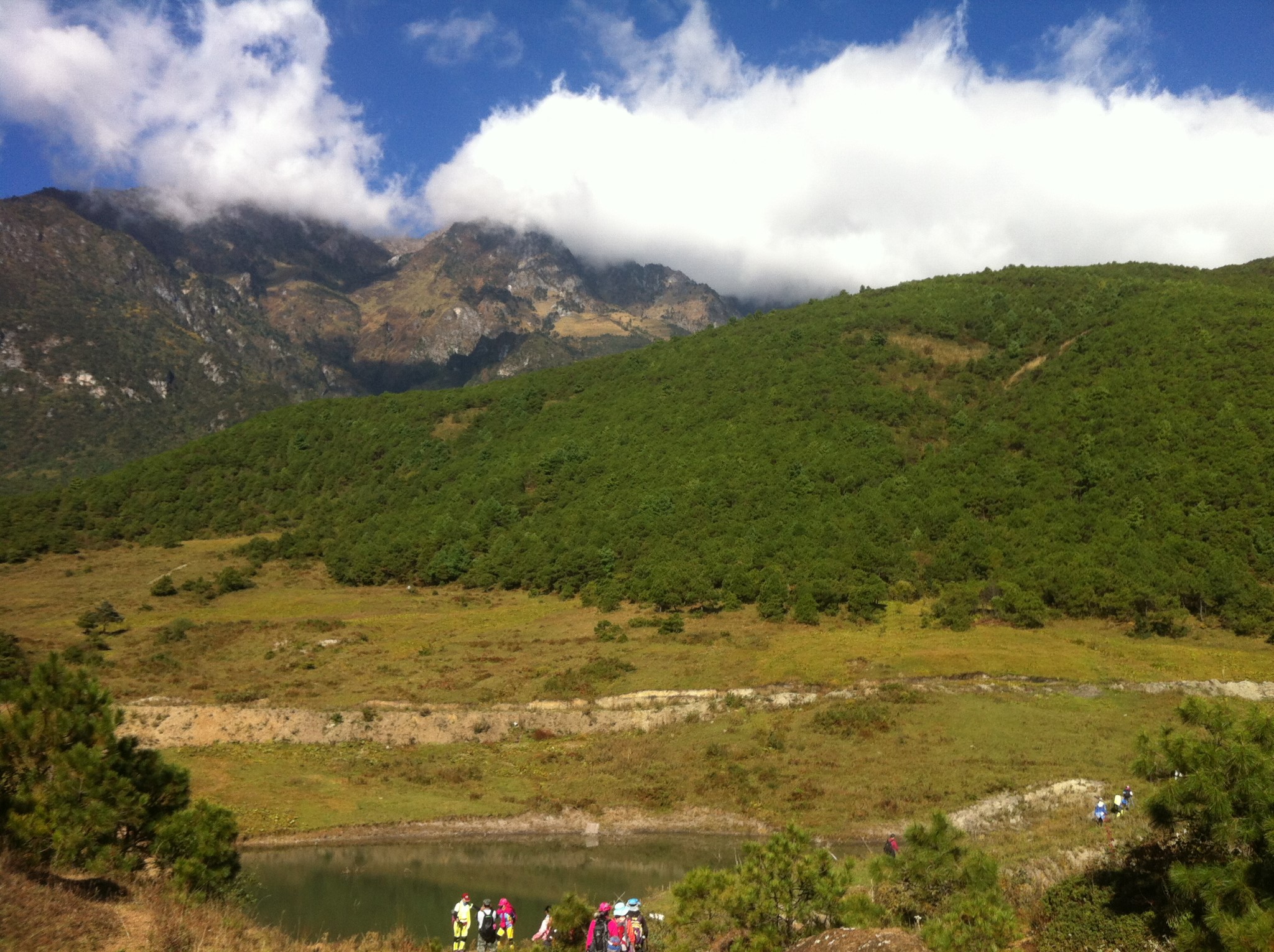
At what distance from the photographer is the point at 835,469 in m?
108

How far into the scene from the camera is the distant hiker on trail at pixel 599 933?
19.0 metres

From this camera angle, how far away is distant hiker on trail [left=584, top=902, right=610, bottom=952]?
1898 cm

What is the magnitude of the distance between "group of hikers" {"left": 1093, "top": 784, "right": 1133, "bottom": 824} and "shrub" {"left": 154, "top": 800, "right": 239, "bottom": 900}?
1120 inches

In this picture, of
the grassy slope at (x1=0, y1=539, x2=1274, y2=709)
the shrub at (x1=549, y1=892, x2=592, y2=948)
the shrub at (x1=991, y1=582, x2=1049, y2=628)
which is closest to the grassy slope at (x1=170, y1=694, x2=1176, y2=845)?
the grassy slope at (x1=0, y1=539, x2=1274, y2=709)

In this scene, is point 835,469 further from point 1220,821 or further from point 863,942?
point 1220,821

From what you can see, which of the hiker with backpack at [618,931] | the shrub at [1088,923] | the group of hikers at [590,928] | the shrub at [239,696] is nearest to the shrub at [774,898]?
the hiker with backpack at [618,931]

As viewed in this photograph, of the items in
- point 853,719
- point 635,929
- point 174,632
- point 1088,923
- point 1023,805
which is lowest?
point 1023,805

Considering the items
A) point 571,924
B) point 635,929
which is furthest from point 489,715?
point 635,929

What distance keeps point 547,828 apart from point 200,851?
23.4 m

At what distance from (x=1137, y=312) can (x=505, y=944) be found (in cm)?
12541

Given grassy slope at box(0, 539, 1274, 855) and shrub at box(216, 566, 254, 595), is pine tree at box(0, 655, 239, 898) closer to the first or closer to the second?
grassy slope at box(0, 539, 1274, 855)

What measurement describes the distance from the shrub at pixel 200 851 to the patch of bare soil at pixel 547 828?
19.7 meters

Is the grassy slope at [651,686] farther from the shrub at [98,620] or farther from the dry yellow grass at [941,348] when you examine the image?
the dry yellow grass at [941,348]

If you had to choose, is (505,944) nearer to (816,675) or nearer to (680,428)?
(816,675)
